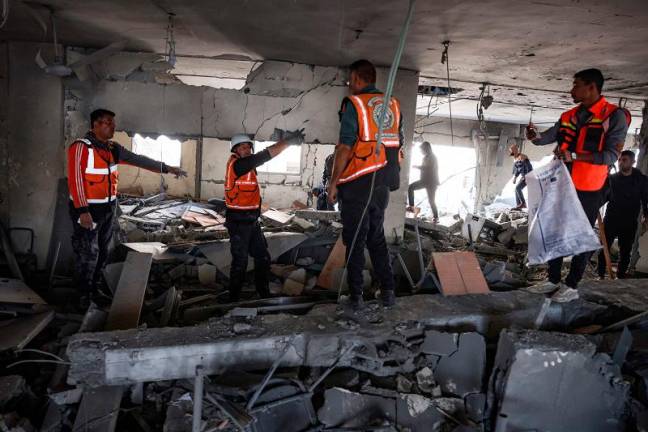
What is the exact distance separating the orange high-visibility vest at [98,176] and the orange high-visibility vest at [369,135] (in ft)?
8.23

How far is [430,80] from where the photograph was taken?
6.93 metres

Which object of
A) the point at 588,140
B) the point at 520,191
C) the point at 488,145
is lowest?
the point at 520,191

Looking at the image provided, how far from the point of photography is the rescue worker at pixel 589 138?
320 centimetres

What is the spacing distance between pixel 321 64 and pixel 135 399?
483 centimetres

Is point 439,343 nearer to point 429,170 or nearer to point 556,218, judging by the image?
point 556,218

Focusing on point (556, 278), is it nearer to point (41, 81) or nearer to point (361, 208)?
point (361, 208)

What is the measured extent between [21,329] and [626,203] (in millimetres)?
7298

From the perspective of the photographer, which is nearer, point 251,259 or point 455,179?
point 251,259

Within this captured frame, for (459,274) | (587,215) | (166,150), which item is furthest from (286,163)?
(587,215)

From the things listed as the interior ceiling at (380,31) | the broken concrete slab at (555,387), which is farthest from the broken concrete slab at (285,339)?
the interior ceiling at (380,31)

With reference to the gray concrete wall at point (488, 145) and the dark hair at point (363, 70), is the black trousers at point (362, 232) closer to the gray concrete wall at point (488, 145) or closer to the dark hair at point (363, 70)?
the dark hair at point (363, 70)

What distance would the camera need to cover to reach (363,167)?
3098mm

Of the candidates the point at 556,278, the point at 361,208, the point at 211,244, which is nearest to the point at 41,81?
the point at 211,244

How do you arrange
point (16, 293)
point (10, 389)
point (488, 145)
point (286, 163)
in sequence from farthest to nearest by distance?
point (488, 145), point (286, 163), point (16, 293), point (10, 389)
